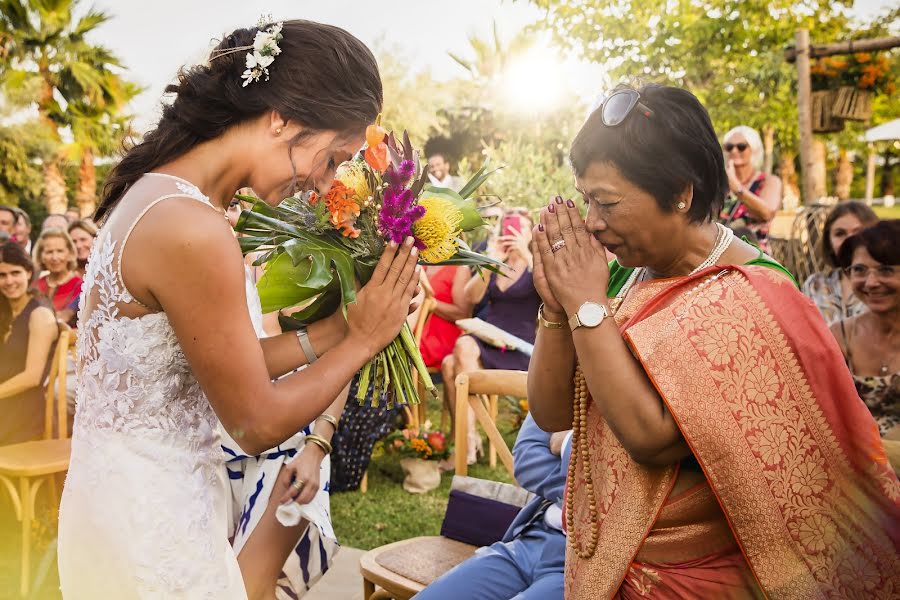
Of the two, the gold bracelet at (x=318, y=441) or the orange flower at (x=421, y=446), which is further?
the orange flower at (x=421, y=446)

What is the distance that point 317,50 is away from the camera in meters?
1.72

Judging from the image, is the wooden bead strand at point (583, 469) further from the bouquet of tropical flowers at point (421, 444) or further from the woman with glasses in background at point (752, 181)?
the woman with glasses in background at point (752, 181)

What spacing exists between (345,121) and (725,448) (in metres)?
1.11

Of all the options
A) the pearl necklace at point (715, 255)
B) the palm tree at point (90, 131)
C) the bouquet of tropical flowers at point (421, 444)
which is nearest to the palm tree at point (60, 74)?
the palm tree at point (90, 131)

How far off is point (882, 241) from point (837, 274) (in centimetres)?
114

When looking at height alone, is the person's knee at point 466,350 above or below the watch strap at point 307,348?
below

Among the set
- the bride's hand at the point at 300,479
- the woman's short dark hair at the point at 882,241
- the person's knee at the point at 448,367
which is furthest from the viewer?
the person's knee at the point at 448,367

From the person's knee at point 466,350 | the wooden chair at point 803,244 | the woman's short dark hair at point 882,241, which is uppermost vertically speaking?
the woman's short dark hair at point 882,241

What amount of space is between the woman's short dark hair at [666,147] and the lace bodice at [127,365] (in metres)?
0.97

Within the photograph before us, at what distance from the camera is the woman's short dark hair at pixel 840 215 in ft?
16.7

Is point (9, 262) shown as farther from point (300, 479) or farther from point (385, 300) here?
point (385, 300)

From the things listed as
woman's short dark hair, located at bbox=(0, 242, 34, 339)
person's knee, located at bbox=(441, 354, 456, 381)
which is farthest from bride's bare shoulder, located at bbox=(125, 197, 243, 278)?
person's knee, located at bbox=(441, 354, 456, 381)

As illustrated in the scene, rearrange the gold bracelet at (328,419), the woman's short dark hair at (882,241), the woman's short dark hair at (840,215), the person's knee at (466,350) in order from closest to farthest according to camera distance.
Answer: the gold bracelet at (328,419) < the woman's short dark hair at (882,241) < the woman's short dark hair at (840,215) < the person's knee at (466,350)

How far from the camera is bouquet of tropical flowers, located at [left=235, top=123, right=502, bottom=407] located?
183 centimetres
